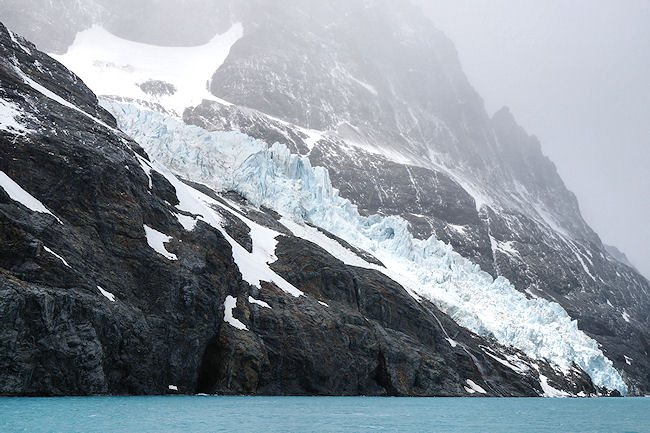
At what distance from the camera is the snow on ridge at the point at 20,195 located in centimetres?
3991

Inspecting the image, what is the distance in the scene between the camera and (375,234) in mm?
136875

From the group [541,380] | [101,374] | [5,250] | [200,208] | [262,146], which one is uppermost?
[262,146]

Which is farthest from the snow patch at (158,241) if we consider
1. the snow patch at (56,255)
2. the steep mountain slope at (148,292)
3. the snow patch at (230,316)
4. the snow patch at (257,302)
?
the snow patch at (56,255)

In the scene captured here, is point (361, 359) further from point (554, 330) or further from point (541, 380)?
point (554, 330)

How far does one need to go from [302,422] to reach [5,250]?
20.2m

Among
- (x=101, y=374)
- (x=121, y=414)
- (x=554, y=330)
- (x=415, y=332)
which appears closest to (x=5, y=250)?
(x=101, y=374)

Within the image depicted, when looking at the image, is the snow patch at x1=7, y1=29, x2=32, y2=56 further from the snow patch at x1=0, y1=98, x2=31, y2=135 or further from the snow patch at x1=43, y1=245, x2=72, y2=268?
the snow patch at x1=43, y1=245, x2=72, y2=268

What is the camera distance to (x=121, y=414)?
29109mm

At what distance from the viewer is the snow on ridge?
39906 millimetres

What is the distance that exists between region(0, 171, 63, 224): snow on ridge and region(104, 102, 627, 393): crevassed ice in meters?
→ 61.8

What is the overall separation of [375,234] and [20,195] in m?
101

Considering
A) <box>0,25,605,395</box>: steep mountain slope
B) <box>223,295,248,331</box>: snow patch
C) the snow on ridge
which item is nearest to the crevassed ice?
<box>0,25,605,395</box>: steep mountain slope

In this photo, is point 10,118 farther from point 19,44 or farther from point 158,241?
point 19,44

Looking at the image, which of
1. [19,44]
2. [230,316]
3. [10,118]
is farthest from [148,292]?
[19,44]
